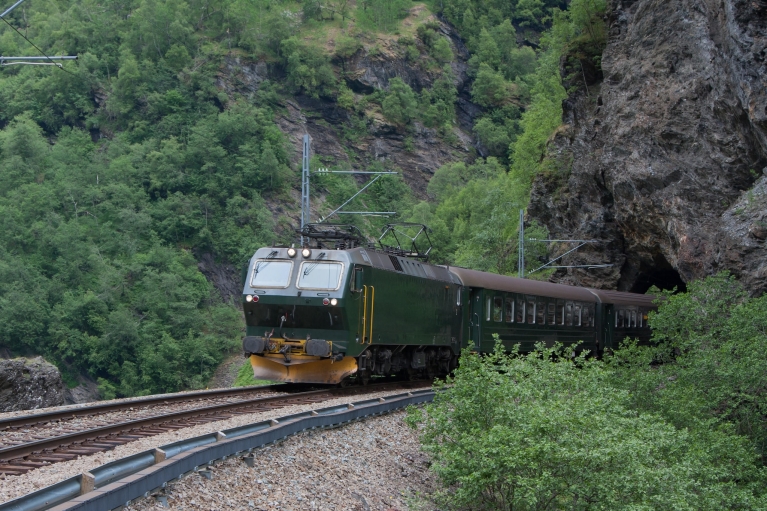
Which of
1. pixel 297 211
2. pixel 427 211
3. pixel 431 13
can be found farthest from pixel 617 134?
pixel 431 13

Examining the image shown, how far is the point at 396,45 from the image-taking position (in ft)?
333

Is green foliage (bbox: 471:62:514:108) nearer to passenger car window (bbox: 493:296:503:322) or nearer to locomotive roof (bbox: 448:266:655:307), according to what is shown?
locomotive roof (bbox: 448:266:655:307)

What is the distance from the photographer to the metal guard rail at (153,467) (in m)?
7.03

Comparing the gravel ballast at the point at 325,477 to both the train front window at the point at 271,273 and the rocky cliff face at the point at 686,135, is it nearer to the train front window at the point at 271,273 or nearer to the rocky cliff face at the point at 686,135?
the train front window at the point at 271,273

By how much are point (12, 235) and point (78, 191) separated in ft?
28.6

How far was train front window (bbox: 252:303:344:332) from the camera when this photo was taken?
17.3 metres

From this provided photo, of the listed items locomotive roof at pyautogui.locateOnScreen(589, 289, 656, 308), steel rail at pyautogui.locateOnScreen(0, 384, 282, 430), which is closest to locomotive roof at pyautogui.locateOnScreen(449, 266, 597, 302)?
locomotive roof at pyautogui.locateOnScreen(589, 289, 656, 308)

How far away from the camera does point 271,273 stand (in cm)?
1819

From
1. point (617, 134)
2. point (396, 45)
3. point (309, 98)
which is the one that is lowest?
point (617, 134)

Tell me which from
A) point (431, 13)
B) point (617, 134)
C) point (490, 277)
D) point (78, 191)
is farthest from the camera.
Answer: point (431, 13)

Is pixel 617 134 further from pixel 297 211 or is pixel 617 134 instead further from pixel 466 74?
pixel 466 74

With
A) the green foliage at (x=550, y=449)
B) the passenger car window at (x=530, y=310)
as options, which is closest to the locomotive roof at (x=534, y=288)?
the passenger car window at (x=530, y=310)

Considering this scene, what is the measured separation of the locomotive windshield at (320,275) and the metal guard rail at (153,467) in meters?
4.70

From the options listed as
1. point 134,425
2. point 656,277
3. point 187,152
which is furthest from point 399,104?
point 134,425
